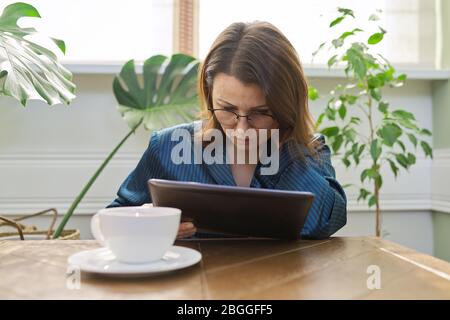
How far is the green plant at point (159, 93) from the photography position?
1893mm

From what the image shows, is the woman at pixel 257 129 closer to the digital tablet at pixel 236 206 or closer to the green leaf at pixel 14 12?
the digital tablet at pixel 236 206

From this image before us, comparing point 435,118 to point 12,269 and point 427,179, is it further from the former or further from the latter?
point 12,269

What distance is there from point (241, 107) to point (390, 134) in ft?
2.71

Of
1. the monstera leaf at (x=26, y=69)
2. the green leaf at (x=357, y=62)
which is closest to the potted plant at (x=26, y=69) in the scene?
the monstera leaf at (x=26, y=69)

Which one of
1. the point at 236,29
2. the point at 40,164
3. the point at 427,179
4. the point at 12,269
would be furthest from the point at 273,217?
the point at 427,179

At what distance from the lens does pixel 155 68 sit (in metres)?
1.93

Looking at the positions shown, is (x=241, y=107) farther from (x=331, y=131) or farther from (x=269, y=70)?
(x=331, y=131)

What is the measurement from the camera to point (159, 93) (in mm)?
1964

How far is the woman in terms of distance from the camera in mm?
1107

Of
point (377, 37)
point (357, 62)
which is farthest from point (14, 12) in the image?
point (377, 37)

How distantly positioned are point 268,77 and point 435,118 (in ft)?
4.50

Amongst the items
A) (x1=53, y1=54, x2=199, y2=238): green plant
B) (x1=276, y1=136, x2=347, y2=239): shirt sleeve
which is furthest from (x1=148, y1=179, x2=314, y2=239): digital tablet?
(x1=53, y1=54, x2=199, y2=238): green plant

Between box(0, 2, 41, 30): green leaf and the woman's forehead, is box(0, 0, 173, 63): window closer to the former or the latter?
box(0, 2, 41, 30): green leaf

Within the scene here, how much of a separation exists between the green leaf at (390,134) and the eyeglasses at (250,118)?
28.7 inches
